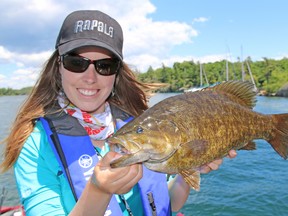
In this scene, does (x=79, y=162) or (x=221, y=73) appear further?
(x=221, y=73)

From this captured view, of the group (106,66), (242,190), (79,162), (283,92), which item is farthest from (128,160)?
(283,92)

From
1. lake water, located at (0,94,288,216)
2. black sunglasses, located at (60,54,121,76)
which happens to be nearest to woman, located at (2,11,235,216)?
black sunglasses, located at (60,54,121,76)

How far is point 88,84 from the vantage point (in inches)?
112

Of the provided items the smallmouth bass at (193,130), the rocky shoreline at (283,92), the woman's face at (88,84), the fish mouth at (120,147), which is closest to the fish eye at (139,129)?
the smallmouth bass at (193,130)

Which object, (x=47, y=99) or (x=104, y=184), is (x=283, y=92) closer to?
(x=47, y=99)

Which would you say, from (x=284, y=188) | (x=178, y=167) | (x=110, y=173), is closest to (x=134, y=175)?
(x=110, y=173)

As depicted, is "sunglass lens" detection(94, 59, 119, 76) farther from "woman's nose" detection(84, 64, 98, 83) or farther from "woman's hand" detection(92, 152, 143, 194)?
"woman's hand" detection(92, 152, 143, 194)

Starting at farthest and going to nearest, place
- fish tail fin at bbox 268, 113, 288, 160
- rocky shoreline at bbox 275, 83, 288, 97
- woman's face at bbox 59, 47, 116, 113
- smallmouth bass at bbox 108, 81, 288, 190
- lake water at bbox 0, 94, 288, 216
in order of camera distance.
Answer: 1. rocky shoreline at bbox 275, 83, 288, 97
2. lake water at bbox 0, 94, 288, 216
3. fish tail fin at bbox 268, 113, 288, 160
4. woman's face at bbox 59, 47, 116, 113
5. smallmouth bass at bbox 108, 81, 288, 190

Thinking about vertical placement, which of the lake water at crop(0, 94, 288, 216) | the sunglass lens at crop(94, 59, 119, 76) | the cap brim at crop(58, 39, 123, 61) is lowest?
the lake water at crop(0, 94, 288, 216)

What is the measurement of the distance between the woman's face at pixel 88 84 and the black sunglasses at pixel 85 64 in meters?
0.03

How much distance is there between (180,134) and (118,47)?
3.78 ft

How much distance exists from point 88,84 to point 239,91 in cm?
145

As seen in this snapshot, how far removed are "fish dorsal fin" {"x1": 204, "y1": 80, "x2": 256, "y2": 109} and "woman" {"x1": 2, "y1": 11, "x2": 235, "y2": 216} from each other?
56 cm

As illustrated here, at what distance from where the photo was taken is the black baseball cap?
2773 millimetres
